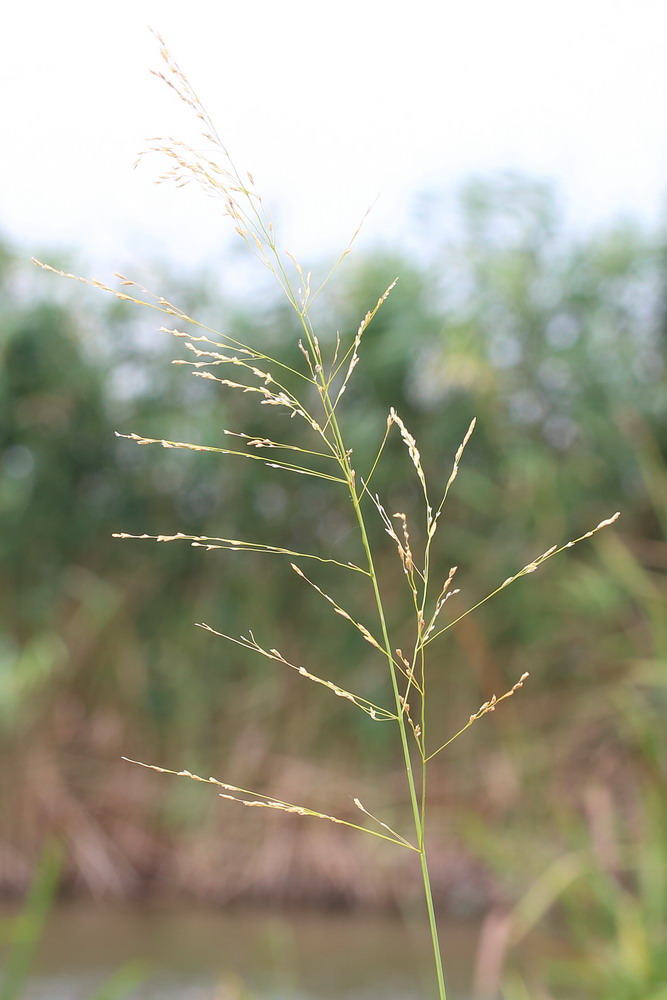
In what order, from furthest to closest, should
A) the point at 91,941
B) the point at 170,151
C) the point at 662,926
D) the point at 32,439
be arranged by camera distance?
the point at 32,439 < the point at 91,941 < the point at 662,926 < the point at 170,151

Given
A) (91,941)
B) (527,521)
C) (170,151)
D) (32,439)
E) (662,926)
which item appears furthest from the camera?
(32,439)

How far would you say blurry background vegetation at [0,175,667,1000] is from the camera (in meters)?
3.36

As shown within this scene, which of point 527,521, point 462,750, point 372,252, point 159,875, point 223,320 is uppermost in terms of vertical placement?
point 372,252

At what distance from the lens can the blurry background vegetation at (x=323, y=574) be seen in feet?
11.0

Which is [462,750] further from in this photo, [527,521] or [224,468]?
[224,468]

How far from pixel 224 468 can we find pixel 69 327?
64cm

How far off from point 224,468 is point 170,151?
2.98 m

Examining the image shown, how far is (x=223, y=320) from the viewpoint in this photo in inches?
135

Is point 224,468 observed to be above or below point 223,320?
below

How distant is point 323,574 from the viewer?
336cm

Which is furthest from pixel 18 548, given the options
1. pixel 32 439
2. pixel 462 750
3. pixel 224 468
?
pixel 462 750

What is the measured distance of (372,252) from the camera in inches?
137

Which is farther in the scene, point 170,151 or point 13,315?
point 13,315

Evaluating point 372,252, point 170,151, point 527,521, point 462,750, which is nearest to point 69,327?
point 372,252
